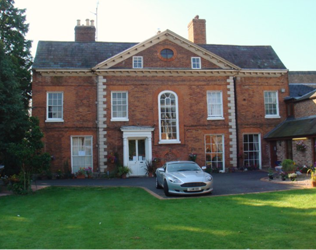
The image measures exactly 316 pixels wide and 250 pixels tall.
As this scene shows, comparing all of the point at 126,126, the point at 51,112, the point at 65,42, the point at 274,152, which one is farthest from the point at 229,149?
the point at 65,42

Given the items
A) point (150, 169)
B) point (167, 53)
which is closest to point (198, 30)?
point (167, 53)

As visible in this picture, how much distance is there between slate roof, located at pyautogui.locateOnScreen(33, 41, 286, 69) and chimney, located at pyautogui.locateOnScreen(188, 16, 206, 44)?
1738mm

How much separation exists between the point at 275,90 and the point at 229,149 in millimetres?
5768

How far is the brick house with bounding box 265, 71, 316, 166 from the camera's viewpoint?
72.1ft

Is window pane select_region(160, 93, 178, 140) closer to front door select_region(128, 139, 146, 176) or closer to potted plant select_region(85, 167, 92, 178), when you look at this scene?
front door select_region(128, 139, 146, 176)

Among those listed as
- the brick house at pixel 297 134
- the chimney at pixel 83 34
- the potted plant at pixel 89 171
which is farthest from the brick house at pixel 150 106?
the chimney at pixel 83 34

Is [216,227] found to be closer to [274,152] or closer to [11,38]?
[274,152]

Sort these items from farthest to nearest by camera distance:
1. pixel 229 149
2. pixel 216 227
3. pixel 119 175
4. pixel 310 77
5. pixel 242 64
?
pixel 310 77 < pixel 242 64 < pixel 229 149 < pixel 119 175 < pixel 216 227

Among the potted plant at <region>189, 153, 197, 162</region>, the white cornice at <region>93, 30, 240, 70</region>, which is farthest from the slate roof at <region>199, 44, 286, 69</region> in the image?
the potted plant at <region>189, 153, 197, 162</region>

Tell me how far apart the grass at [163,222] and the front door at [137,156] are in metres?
10.6

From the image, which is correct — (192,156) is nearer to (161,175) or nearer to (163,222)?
(161,175)

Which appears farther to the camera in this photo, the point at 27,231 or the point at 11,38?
the point at 11,38

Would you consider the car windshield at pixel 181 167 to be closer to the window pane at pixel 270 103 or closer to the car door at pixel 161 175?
the car door at pixel 161 175

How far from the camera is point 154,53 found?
82.0ft
